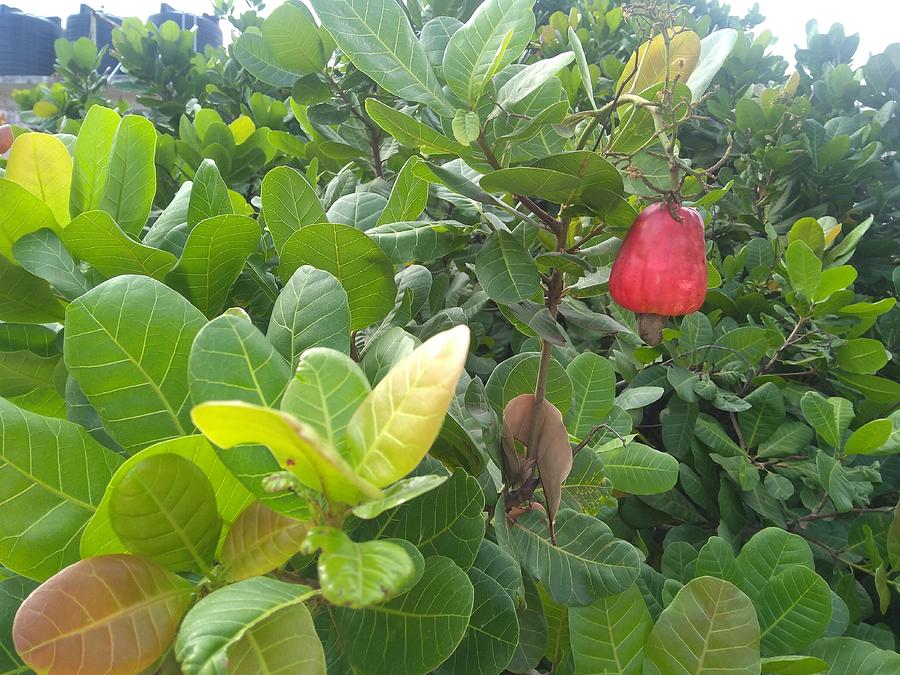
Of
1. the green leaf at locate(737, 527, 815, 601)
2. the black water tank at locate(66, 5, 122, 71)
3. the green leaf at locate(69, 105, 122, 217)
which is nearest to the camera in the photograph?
the green leaf at locate(69, 105, 122, 217)

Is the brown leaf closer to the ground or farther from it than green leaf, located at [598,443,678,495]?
farther from it

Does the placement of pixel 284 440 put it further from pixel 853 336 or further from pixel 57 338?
pixel 853 336

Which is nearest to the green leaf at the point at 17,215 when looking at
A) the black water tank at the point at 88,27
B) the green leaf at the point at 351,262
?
the green leaf at the point at 351,262

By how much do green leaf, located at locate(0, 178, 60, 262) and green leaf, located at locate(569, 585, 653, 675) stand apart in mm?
749

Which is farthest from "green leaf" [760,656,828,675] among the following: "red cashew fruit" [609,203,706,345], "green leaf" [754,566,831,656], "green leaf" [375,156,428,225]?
"green leaf" [375,156,428,225]

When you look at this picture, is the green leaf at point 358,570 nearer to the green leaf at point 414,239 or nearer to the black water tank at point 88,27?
the green leaf at point 414,239

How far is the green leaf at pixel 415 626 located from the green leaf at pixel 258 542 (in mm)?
101

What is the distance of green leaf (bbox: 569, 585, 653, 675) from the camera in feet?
2.48

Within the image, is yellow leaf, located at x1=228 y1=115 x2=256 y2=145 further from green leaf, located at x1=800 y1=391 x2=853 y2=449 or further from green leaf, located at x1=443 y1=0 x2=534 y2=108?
green leaf, located at x1=800 y1=391 x2=853 y2=449

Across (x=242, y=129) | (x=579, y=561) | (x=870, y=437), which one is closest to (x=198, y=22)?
(x=242, y=129)

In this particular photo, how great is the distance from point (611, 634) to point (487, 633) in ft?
0.73

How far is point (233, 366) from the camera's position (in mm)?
475

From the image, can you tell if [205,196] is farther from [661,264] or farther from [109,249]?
[661,264]

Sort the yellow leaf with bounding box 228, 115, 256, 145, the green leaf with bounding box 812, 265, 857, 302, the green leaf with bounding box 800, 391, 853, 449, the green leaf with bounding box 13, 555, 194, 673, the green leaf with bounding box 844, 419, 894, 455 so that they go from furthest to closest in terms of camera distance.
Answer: the yellow leaf with bounding box 228, 115, 256, 145 < the green leaf with bounding box 812, 265, 857, 302 < the green leaf with bounding box 800, 391, 853, 449 < the green leaf with bounding box 844, 419, 894, 455 < the green leaf with bounding box 13, 555, 194, 673
